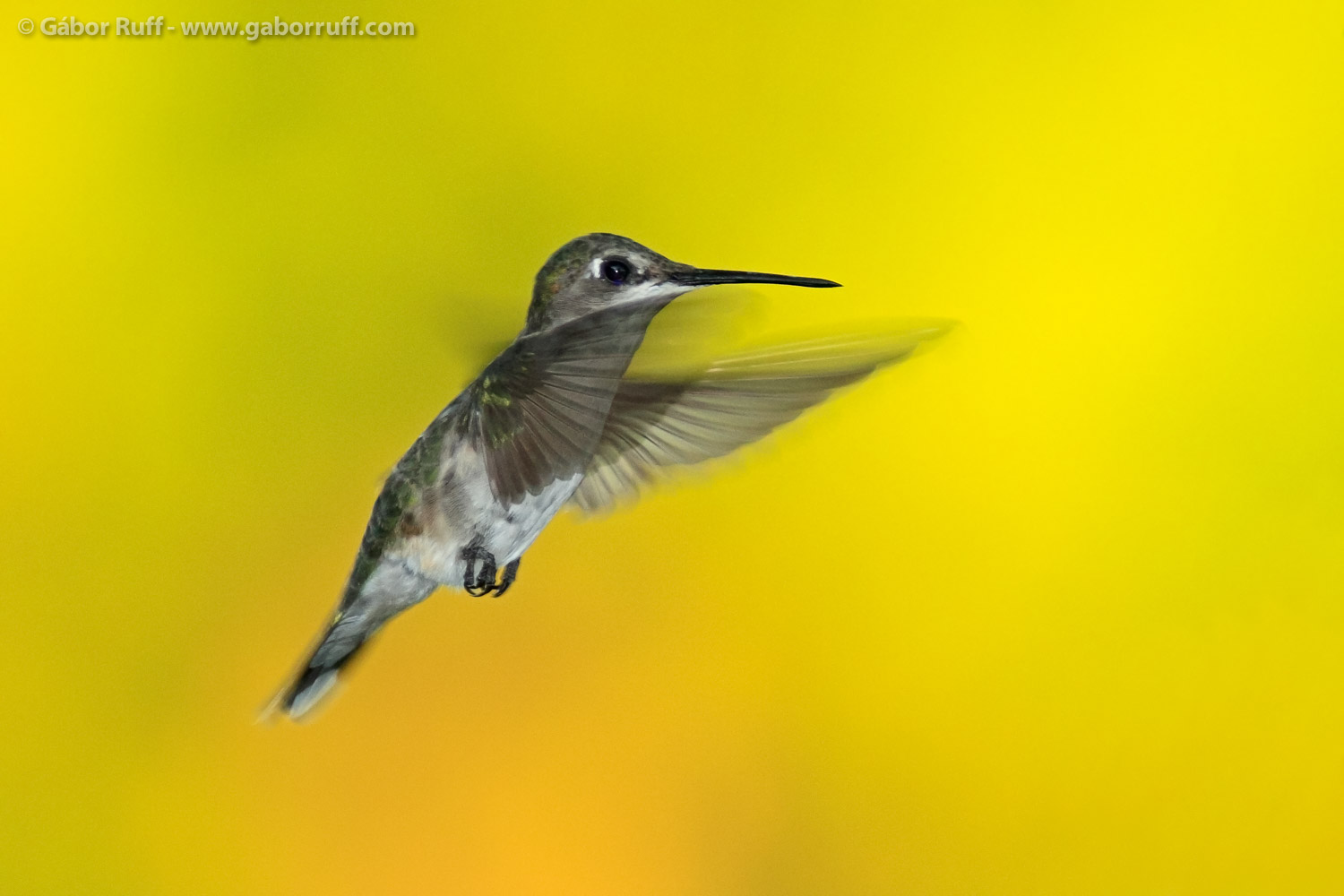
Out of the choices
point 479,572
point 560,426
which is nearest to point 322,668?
point 479,572

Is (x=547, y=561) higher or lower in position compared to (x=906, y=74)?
lower

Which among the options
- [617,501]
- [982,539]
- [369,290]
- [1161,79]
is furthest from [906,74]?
[617,501]

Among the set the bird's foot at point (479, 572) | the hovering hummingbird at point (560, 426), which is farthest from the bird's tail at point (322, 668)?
the bird's foot at point (479, 572)

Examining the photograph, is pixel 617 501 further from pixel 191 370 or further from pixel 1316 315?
pixel 1316 315

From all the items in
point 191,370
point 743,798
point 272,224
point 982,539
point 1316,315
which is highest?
point 272,224

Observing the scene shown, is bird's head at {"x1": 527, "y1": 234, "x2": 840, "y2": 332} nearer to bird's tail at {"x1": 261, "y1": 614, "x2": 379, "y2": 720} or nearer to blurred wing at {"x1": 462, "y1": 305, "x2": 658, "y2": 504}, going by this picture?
blurred wing at {"x1": 462, "y1": 305, "x2": 658, "y2": 504}

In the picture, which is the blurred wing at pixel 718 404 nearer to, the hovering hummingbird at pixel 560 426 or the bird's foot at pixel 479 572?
the hovering hummingbird at pixel 560 426
